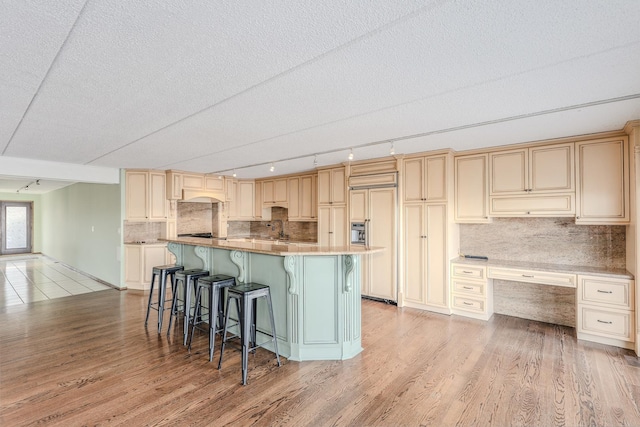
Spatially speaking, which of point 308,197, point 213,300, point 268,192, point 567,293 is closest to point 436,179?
point 567,293

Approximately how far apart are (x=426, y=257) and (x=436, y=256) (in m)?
0.14

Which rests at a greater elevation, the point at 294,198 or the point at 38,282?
the point at 294,198

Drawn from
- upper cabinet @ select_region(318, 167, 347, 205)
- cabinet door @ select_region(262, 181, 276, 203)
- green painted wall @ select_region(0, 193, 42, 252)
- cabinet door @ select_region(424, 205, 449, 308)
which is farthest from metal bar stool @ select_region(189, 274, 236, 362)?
green painted wall @ select_region(0, 193, 42, 252)

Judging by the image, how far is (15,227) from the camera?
10.6m

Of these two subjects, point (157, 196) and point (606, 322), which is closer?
point (606, 322)

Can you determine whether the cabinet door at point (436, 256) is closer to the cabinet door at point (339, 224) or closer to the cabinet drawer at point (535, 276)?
the cabinet drawer at point (535, 276)

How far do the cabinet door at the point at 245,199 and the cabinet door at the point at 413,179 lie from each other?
4090 mm

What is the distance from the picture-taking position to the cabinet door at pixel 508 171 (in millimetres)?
3936

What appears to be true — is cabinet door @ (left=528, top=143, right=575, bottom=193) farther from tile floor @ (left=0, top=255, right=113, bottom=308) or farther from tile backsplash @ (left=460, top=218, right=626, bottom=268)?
tile floor @ (left=0, top=255, right=113, bottom=308)

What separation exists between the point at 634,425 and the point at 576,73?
7.81 feet

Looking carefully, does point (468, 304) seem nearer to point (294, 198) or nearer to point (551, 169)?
point (551, 169)

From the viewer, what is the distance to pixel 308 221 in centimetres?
664

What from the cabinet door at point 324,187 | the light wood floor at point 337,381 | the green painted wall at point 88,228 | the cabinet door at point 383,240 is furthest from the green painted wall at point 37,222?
the cabinet door at point 383,240

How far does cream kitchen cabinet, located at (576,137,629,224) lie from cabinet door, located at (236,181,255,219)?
20.0ft
